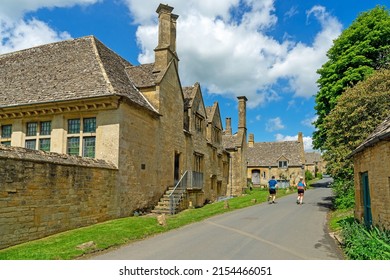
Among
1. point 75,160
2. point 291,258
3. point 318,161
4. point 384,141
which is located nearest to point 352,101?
point 384,141

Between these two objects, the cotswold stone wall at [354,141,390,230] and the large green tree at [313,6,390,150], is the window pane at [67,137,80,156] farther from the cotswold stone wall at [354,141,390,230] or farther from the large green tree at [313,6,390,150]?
the large green tree at [313,6,390,150]

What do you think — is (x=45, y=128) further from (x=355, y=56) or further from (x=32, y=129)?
(x=355, y=56)

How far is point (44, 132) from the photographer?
59.6 ft

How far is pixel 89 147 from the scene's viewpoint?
1727 cm

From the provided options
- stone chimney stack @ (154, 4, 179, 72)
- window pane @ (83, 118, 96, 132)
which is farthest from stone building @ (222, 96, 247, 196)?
window pane @ (83, 118, 96, 132)

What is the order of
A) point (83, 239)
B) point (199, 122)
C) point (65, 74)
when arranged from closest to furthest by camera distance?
point (83, 239) < point (65, 74) < point (199, 122)

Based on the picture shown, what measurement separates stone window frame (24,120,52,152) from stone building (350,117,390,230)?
15.8 meters

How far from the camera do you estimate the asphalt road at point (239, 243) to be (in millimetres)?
8812

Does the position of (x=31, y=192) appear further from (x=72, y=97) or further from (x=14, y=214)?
(x=72, y=97)

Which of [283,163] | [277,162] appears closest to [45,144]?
[277,162]

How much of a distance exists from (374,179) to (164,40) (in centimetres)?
1662

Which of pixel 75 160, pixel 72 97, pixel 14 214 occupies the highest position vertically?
pixel 72 97

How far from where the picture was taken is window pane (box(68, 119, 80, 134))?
17.5 meters
